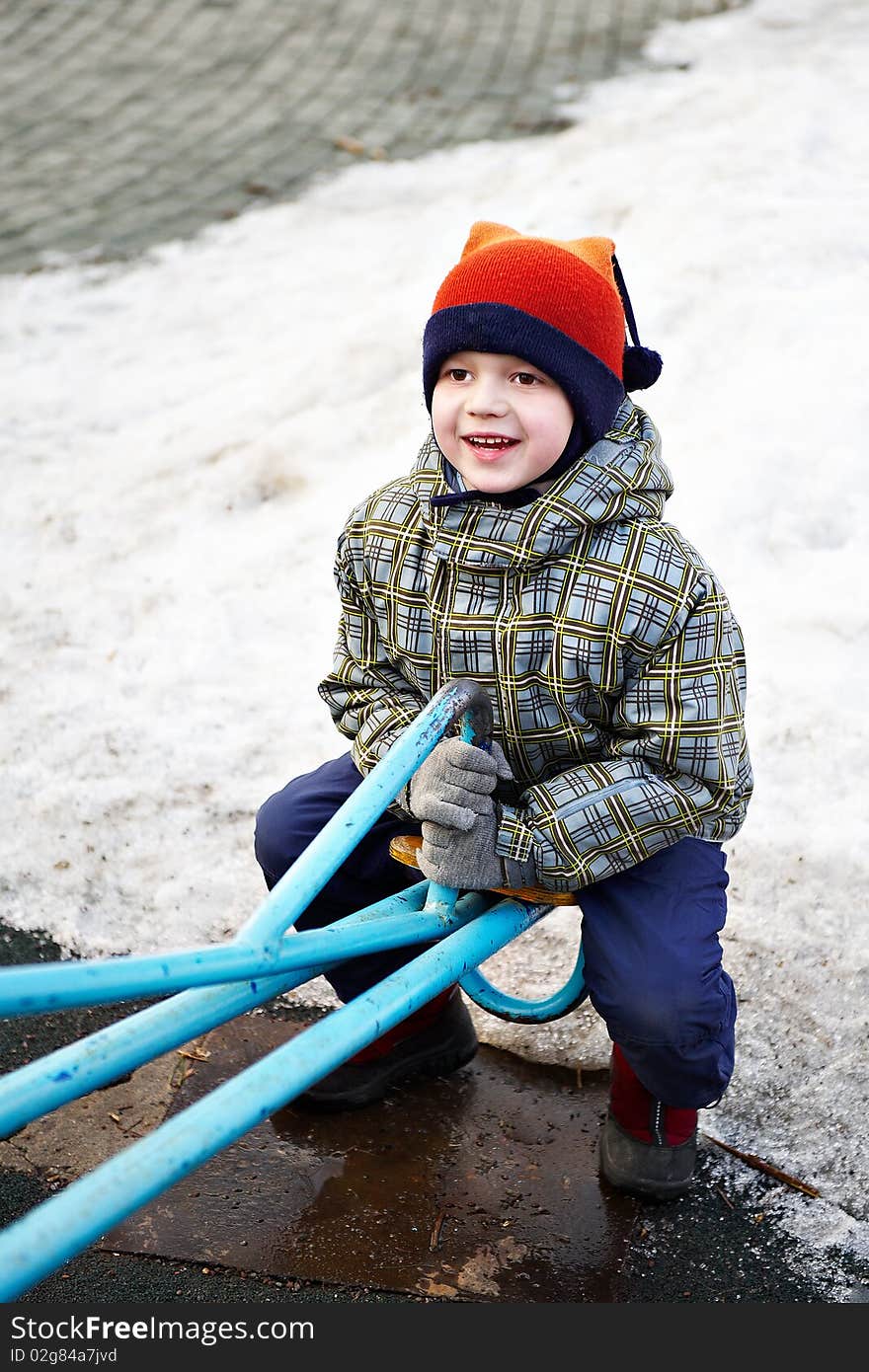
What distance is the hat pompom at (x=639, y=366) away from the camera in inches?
84.8

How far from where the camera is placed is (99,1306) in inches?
79.7

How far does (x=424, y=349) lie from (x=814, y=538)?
1880mm

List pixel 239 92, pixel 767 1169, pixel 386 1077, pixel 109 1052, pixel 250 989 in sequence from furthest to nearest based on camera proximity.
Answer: pixel 239 92
pixel 386 1077
pixel 767 1169
pixel 250 989
pixel 109 1052

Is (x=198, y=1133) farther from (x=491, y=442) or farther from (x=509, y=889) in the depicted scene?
(x=491, y=442)

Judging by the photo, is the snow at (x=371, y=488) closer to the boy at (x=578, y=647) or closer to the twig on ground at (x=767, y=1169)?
the twig on ground at (x=767, y=1169)

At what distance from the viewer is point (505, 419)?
1986 millimetres

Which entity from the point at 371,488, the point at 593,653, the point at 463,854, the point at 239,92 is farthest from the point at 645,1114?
the point at 239,92

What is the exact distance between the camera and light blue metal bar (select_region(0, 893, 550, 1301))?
1.22 m

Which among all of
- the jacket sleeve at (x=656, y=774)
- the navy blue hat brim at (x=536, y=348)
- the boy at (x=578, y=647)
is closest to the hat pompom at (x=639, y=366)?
the boy at (x=578, y=647)

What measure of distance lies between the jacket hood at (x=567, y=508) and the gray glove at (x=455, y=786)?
0.95ft

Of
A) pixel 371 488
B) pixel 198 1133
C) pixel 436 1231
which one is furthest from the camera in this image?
pixel 371 488

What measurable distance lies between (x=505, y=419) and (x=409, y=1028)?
43.9 inches

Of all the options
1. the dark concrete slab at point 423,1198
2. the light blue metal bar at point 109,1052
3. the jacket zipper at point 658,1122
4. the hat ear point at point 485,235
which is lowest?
the dark concrete slab at point 423,1198

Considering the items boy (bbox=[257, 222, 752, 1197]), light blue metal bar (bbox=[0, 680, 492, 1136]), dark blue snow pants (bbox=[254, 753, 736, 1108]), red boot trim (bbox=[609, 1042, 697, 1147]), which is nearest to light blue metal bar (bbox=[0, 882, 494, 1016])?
light blue metal bar (bbox=[0, 680, 492, 1136])
